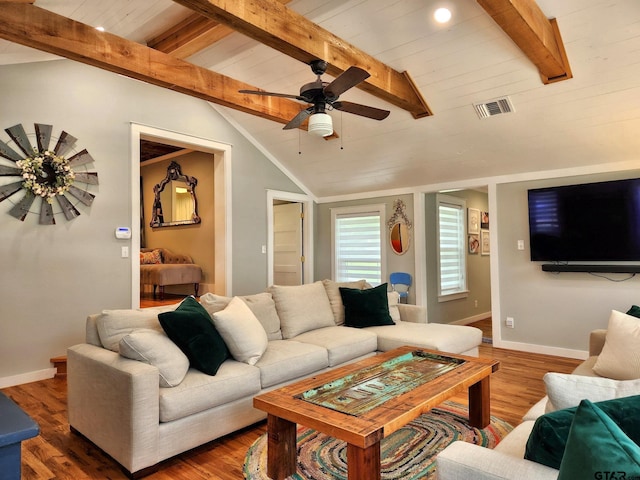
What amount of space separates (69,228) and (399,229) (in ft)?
13.8

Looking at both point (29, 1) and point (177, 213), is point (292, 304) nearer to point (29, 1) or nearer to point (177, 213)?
point (29, 1)

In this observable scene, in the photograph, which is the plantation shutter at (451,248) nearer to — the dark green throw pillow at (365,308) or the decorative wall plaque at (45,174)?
the dark green throw pillow at (365,308)

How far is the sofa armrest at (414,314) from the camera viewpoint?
14.5 ft

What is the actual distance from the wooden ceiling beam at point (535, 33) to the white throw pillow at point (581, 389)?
7.49ft

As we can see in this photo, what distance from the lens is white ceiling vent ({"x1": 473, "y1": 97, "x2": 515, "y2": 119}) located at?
13.0 ft

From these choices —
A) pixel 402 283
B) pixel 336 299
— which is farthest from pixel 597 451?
pixel 402 283

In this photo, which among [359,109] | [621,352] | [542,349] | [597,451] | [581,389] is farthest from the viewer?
[542,349]

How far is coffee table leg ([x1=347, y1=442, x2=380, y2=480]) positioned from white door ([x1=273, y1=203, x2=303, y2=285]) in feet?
16.2

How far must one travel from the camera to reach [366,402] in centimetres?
212

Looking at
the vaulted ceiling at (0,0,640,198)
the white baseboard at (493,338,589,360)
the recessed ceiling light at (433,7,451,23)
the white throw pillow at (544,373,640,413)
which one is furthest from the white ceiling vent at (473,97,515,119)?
the white throw pillow at (544,373,640,413)

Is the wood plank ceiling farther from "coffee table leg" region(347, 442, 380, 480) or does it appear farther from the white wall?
"coffee table leg" region(347, 442, 380, 480)

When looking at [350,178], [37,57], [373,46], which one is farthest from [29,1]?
[350,178]

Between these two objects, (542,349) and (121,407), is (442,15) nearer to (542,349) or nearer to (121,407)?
(121,407)

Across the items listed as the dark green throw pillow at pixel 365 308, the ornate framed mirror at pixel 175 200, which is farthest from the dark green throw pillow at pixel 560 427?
the ornate framed mirror at pixel 175 200
